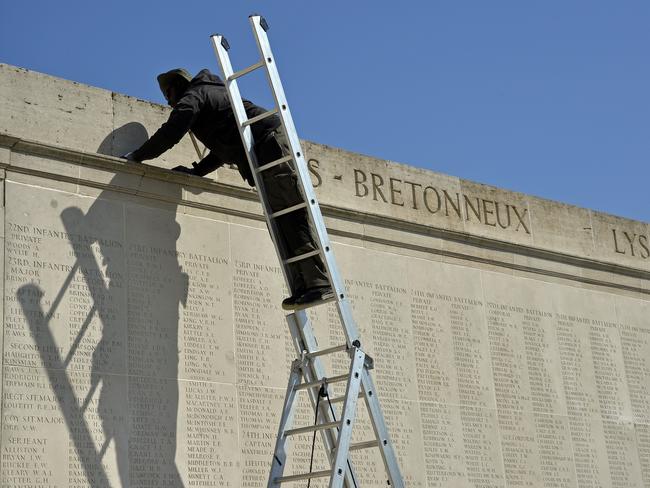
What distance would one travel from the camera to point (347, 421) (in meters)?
8.62

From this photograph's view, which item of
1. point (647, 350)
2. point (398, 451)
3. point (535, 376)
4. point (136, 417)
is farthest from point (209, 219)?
point (647, 350)

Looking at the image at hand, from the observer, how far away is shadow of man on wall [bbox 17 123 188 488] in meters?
9.49

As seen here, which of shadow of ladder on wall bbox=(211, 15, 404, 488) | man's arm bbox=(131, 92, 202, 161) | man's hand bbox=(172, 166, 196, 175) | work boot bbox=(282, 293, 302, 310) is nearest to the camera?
shadow of ladder on wall bbox=(211, 15, 404, 488)

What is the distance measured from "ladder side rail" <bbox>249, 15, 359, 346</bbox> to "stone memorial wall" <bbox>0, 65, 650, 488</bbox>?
1.57m

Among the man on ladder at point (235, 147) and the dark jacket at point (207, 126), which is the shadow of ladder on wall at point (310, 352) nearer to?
the man on ladder at point (235, 147)

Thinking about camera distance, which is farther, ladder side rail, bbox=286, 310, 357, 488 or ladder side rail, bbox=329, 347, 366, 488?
ladder side rail, bbox=286, 310, 357, 488

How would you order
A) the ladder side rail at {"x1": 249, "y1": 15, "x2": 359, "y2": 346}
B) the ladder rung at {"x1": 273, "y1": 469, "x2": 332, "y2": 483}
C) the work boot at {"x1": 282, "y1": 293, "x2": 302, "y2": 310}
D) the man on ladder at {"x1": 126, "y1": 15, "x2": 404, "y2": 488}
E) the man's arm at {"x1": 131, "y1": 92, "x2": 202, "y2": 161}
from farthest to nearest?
the man's arm at {"x1": 131, "y1": 92, "x2": 202, "y2": 161} → the work boot at {"x1": 282, "y1": 293, "x2": 302, "y2": 310} → the ladder side rail at {"x1": 249, "y1": 15, "x2": 359, "y2": 346} → the man on ladder at {"x1": 126, "y1": 15, "x2": 404, "y2": 488} → the ladder rung at {"x1": 273, "y1": 469, "x2": 332, "y2": 483}

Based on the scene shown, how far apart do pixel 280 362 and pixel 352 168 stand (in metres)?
2.39

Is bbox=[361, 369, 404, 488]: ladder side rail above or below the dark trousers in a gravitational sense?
below

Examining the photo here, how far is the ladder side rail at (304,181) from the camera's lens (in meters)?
9.19

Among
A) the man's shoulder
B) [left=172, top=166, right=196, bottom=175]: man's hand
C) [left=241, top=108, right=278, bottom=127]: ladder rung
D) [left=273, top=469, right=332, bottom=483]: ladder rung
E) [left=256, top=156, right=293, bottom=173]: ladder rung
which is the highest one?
the man's shoulder

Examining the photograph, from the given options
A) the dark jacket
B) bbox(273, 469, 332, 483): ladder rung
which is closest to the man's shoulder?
the dark jacket

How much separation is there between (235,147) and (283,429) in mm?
2618

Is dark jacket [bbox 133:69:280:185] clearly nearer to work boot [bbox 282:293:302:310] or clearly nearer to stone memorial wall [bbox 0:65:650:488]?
stone memorial wall [bbox 0:65:650:488]
